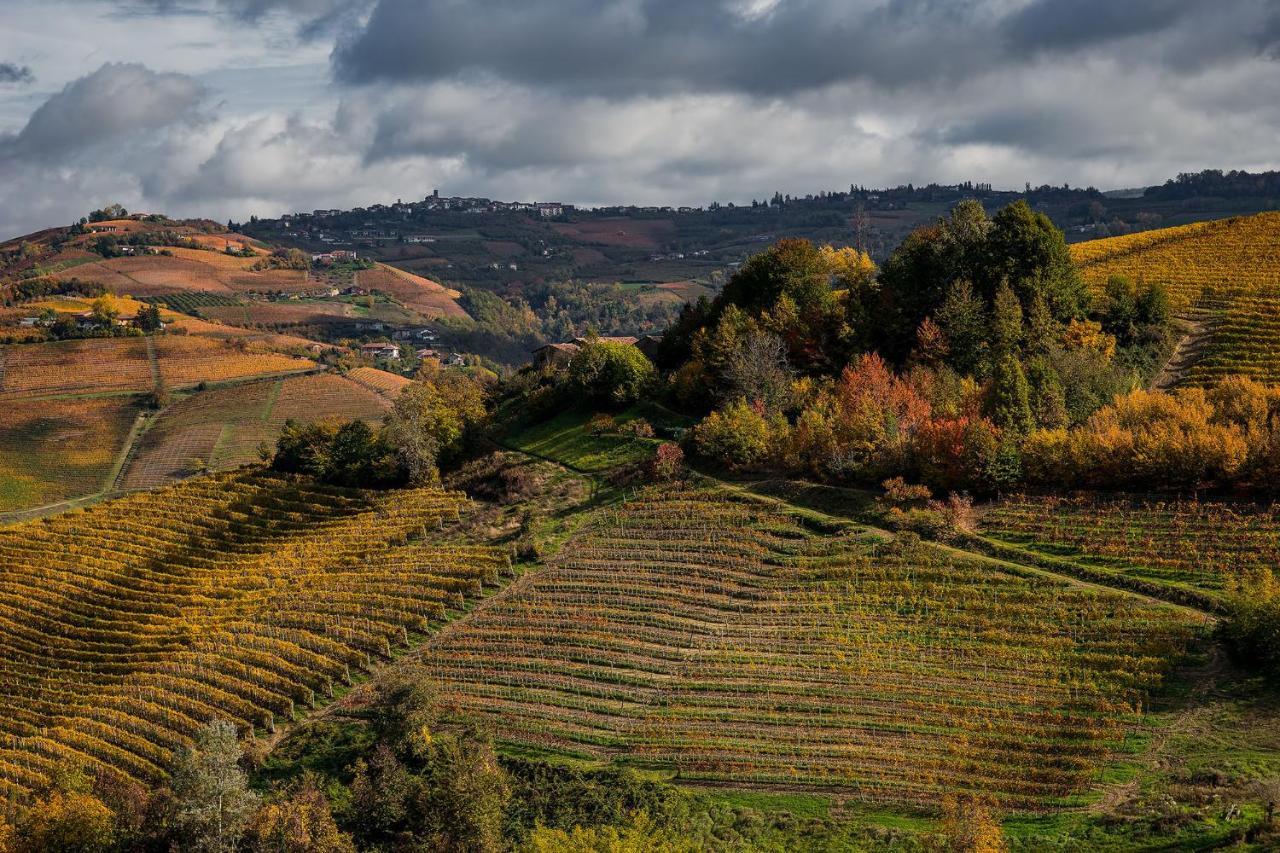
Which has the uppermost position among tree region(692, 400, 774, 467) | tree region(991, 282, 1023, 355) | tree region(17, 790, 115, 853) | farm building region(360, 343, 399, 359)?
tree region(991, 282, 1023, 355)

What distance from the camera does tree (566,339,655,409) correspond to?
243ft

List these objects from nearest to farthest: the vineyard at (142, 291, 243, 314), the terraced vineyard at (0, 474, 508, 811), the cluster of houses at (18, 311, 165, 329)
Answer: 1. the terraced vineyard at (0, 474, 508, 811)
2. the cluster of houses at (18, 311, 165, 329)
3. the vineyard at (142, 291, 243, 314)

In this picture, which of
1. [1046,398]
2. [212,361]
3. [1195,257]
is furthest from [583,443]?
[212,361]

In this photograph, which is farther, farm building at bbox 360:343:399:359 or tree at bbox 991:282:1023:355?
farm building at bbox 360:343:399:359

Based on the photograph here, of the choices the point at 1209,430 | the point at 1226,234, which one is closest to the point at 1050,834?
the point at 1209,430

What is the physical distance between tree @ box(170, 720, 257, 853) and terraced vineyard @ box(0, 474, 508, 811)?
5149 millimetres

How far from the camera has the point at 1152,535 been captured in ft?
155

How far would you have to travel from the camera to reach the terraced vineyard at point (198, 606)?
4925 cm

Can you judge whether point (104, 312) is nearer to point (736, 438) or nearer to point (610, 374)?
point (610, 374)

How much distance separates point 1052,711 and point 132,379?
379ft

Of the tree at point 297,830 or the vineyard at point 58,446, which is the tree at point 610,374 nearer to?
the tree at point 297,830

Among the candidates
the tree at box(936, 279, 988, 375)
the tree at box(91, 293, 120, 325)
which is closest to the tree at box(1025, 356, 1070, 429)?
the tree at box(936, 279, 988, 375)

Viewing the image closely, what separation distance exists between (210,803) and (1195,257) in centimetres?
7848

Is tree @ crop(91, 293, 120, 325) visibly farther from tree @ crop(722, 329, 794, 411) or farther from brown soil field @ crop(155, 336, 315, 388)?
tree @ crop(722, 329, 794, 411)
